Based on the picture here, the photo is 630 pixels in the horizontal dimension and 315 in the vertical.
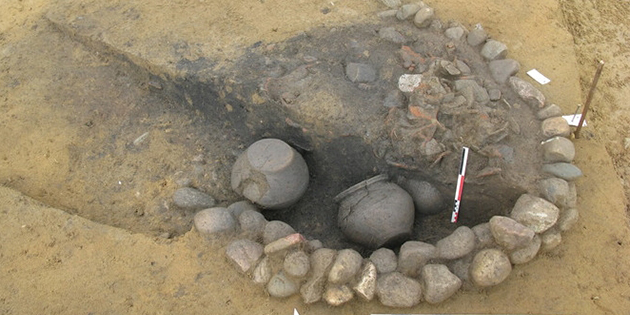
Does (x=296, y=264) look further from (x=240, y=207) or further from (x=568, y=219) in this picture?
(x=568, y=219)

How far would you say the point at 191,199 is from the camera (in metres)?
4.66

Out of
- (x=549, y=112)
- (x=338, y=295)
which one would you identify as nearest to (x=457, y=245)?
(x=338, y=295)

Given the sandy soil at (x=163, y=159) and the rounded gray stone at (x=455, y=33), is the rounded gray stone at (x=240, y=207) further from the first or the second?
the rounded gray stone at (x=455, y=33)

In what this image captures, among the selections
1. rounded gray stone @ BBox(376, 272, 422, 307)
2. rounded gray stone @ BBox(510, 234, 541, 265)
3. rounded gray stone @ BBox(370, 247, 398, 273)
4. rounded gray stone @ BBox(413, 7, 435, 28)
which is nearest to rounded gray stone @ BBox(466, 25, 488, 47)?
rounded gray stone @ BBox(413, 7, 435, 28)

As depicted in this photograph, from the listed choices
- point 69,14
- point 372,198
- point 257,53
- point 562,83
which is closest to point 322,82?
point 257,53

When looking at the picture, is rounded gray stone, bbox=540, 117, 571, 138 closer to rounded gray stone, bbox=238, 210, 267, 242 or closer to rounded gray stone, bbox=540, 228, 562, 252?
rounded gray stone, bbox=540, 228, 562, 252

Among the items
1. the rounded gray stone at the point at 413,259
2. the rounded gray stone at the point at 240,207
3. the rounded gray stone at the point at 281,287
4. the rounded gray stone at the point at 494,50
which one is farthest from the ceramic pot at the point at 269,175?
the rounded gray stone at the point at 494,50

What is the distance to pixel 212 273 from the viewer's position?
4082 mm

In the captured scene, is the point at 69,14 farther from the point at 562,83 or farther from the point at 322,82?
the point at 562,83

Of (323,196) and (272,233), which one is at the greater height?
(272,233)

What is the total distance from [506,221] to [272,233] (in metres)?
1.89

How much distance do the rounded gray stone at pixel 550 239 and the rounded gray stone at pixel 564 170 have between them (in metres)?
0.59

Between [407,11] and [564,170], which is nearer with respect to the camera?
[564,170]

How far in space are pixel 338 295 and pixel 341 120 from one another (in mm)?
1683
